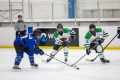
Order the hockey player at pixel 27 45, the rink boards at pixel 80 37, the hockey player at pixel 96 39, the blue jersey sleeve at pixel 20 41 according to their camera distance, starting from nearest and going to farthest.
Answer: the hockey player at pixel 27 45 < the blue jersey sleeve at pixel 20 41 < the hockey player at pixel 96 39 < the rink boards at pixel 80 37

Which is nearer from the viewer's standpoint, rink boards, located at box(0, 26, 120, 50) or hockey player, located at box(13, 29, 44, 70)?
hockey player, located at box(13, 29, 44, 70)

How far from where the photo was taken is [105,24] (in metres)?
6.73

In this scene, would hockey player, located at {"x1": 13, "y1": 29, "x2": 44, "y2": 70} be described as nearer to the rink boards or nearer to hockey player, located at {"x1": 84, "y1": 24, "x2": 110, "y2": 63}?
hockey player, located at {"x1": 84, "y1": 24, "x2": 110, "y2": 63}

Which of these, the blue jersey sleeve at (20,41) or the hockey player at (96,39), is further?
the hockey player at (96,39)

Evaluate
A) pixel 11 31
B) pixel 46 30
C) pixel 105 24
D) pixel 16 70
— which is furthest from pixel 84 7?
pixel 16 70

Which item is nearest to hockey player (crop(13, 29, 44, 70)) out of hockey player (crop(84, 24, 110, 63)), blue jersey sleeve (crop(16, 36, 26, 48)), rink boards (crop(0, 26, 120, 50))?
blue jersey sleeve (crop(16, 36, 26, 48))

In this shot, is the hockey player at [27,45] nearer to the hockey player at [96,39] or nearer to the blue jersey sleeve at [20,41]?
the blue jersey sleeve at [20,41]

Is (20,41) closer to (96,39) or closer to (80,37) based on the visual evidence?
(96,39)

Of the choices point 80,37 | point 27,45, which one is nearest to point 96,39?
point 27,45

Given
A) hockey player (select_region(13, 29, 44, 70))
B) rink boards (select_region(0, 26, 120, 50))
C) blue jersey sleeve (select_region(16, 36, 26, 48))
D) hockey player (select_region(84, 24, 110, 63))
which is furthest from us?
rink boards (select_region(0, 26, 120, 50))

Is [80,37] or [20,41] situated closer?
[20,41]

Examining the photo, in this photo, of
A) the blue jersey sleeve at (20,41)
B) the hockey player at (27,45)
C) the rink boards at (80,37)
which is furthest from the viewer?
the rink boards at (80,37)

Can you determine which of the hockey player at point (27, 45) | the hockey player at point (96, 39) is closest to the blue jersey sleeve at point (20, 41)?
the hockey player at point (27, 45)

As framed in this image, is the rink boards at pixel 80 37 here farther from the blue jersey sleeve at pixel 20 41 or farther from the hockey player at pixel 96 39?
the blue jersey sleeve at pixel 20 41
